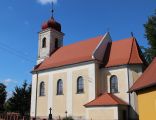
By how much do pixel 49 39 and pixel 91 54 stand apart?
10037 mm

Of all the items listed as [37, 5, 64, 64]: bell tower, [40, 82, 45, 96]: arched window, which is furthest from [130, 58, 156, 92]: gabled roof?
[37, 5, 64, 64]: bell tower

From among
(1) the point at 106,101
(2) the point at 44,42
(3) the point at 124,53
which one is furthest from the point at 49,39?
(1) the point at 106,101

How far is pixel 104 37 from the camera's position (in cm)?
3100

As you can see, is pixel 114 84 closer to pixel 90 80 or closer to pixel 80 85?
pixel 90 80

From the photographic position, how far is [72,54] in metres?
32.1

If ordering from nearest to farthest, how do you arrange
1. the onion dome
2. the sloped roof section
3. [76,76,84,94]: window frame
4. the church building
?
the church building
[76,76,84,94]: window frame
the sloped roof section
the onion dome

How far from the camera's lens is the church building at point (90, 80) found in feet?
83.0

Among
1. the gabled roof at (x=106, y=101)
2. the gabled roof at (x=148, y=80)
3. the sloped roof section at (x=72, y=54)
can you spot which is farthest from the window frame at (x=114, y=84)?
the gabled roof at (x=148, y=80)

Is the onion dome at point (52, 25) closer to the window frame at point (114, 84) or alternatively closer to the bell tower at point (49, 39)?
the bell tower at point (49, 39)

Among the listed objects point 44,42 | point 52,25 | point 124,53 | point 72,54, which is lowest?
point 124,53

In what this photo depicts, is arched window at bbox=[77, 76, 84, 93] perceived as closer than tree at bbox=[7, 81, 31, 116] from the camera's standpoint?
Yes

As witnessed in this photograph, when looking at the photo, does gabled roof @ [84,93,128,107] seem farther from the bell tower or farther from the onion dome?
the onion dome

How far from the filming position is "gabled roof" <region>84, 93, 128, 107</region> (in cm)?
2439

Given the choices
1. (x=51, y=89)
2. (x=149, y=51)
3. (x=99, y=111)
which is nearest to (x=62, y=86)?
(x=51, y=89)
